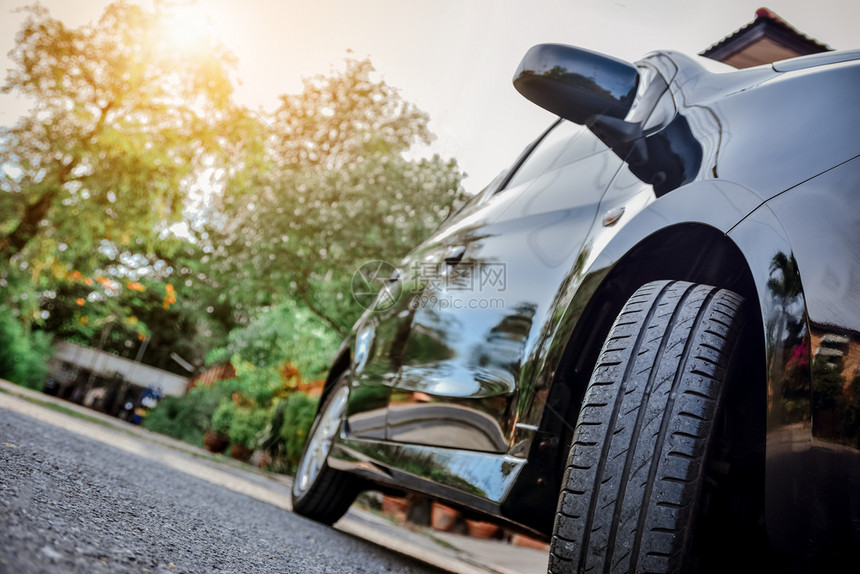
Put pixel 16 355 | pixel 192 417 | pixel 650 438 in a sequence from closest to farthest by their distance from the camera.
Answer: pixel 650 438
pixel 16 355
pixel 192 417

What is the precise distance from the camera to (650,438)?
120cm

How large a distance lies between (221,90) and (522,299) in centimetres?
838

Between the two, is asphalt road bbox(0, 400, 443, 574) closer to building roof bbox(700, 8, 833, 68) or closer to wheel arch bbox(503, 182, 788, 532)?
wheel arch bbox(503, 182, 788, 532)

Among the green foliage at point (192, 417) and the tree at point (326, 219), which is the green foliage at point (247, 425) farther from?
the tree at point (326, 219)

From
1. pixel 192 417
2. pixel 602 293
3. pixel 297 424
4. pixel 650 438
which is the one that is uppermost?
pixel 602 293

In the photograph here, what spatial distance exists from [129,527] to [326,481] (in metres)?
1.67

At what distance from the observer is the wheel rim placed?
3.08 metres

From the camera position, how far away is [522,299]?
180 centimetres

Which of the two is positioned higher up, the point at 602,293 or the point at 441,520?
the point at 602,293

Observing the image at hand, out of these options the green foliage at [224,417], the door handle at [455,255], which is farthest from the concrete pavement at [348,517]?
the green foliage at [224,417]

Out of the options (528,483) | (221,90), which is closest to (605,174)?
(528,483)

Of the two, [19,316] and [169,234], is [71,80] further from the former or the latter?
[19,316]

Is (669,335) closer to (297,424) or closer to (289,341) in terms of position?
(297,424)

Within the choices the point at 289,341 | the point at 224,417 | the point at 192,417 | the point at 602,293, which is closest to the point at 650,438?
the point at 602,293
